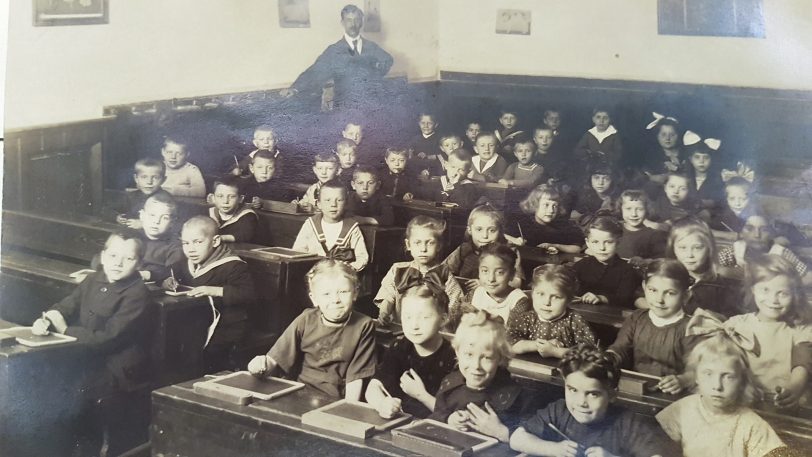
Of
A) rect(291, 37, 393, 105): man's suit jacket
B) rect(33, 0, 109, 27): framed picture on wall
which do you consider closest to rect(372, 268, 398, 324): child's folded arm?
rect(291, 37, 393, 105): man's suit jacket

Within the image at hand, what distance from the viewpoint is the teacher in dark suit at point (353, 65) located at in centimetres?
343

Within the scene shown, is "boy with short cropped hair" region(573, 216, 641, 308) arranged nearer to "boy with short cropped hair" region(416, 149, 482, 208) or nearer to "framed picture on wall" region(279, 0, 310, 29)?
"boy with short cropped hair" region(416, 149, 482, 208)

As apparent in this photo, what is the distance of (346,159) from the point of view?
11.5 ft

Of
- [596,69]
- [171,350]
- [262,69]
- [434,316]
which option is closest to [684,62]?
[596,69]

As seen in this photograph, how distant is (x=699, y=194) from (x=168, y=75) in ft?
6.27

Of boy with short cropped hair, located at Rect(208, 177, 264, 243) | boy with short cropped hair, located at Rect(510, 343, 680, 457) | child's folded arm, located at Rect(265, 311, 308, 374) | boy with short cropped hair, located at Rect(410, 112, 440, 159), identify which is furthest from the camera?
boy with short cropped hair, located at Rect(208, 177, 264, 243)

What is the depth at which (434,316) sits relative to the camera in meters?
3.37

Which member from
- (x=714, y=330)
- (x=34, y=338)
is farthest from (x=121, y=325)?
(x=714, y=330)

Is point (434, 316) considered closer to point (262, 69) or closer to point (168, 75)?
point (262, 69)

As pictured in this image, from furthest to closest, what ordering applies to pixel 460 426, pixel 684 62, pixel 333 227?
pixel 333 227 → pixel 460 426 → pixel 684 62

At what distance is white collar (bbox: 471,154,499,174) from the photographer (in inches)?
131

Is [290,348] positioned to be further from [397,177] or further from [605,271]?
[605,271]

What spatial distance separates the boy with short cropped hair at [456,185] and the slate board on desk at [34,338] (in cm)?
144

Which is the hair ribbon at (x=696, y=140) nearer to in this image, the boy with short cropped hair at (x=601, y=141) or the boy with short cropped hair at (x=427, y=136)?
the boy with short cropped hair at (x=601, y=141)
